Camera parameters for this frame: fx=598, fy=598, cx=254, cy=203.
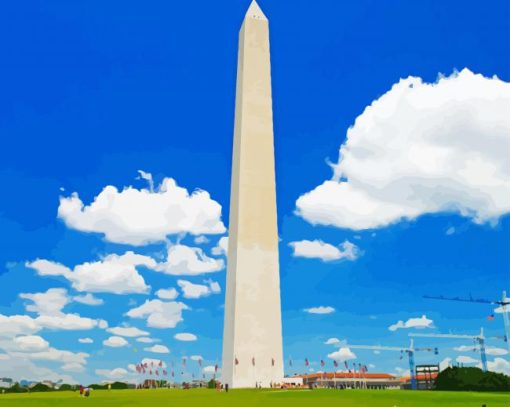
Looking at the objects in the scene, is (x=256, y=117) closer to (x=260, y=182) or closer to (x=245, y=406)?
(x=260, y=182)

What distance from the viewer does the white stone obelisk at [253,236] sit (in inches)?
2077

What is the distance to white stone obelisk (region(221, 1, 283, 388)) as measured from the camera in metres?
52.8

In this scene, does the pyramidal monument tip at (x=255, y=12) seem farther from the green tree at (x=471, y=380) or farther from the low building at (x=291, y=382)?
the green tree at (x=471, y=380)

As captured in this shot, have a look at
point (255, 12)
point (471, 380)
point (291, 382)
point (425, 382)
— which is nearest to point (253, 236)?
point (291, 382)

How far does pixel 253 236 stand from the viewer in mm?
55344

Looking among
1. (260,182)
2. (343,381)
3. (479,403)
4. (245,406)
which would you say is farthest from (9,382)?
(343,381)

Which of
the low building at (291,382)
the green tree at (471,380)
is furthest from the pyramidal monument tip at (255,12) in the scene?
the green tree at (471,380)

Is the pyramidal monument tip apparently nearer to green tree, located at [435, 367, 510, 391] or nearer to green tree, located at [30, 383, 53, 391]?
green tree, located at [435, 367, 510, 391]

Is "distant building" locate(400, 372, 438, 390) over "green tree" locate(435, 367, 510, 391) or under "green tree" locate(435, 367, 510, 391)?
over

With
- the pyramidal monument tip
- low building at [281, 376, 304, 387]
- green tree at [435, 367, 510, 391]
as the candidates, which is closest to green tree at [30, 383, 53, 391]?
low building at [281, 376, 304, 387]

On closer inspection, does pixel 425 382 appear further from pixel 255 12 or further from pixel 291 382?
pixel 255 12

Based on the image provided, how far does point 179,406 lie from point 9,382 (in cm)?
4560

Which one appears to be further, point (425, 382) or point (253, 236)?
point (425, 382)

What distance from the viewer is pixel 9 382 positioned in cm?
6738
